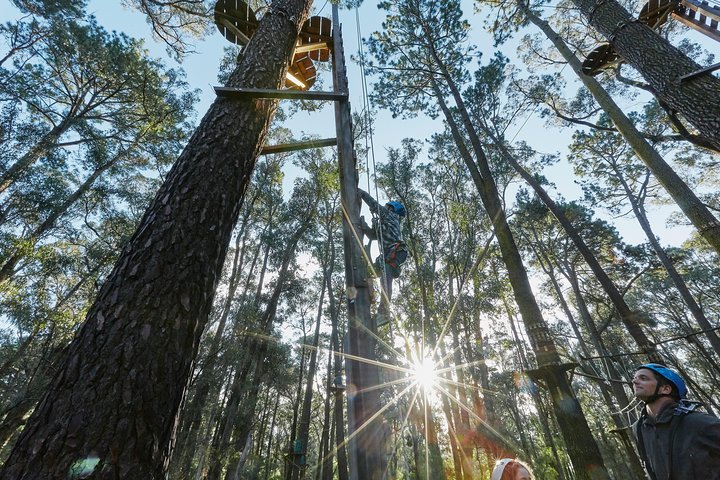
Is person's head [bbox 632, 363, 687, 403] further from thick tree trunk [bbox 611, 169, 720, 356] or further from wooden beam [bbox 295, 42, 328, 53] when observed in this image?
thick tree trunk [bbox 611, 169, 720, 356]

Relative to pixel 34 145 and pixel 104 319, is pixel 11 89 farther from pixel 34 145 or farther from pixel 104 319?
pixel 104 319

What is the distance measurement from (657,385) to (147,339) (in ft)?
12.0

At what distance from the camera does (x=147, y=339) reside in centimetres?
117

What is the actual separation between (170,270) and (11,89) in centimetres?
1661

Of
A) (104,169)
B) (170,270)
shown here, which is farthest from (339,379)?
(104,169)

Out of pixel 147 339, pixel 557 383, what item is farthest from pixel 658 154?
pixel 147 339

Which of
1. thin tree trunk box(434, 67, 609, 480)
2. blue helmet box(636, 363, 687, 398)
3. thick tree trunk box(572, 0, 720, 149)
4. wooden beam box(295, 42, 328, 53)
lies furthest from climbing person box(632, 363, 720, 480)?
wooden beam box(295, 42, 328, 53)

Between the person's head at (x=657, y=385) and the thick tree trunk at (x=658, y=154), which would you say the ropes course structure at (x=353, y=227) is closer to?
the person's head at (x=657, y=385)

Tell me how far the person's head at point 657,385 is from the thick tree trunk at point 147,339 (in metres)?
3.44

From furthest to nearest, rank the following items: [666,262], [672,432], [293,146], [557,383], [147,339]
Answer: [666,262] < [557,383] < [293,146] < [672,432] < [147,339]

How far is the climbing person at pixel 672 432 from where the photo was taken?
→ 1988 mm

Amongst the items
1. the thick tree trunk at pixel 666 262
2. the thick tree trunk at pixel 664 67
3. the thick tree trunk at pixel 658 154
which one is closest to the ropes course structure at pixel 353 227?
the thick tree trunk at pixel 664 67

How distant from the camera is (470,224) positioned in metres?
14.1

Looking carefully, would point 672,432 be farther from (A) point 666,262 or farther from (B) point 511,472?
(A) point 666,262
